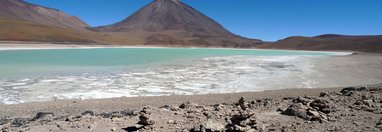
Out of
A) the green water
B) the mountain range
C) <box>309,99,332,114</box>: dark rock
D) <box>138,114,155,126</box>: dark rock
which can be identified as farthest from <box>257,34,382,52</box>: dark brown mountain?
<box>138,114,155,126</box>: dark rock

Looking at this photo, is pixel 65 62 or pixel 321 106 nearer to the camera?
pixel 321 106

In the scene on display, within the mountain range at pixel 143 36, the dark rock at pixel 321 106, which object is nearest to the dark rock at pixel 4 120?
the dark rock at pixel 321 106

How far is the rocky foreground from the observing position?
14.1ft

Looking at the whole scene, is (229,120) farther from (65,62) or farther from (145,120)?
(65,62)

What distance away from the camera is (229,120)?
4.63 m

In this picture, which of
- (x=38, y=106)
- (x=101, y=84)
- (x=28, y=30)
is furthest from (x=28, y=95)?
(x=28, y=30)

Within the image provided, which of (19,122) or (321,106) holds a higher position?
(321,106)

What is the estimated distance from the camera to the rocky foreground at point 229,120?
14.1 feet

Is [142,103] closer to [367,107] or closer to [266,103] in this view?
[266,103]

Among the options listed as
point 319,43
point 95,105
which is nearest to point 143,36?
point 319,43

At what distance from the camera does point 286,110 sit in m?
5.00

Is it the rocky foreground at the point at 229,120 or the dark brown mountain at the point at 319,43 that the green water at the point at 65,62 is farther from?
the dark brown mountain at the point at 319,43

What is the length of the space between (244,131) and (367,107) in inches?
88.7

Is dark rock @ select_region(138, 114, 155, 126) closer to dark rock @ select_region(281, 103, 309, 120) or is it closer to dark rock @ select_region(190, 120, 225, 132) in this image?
dark rock @ select_region(190, 120, 225, 132)
